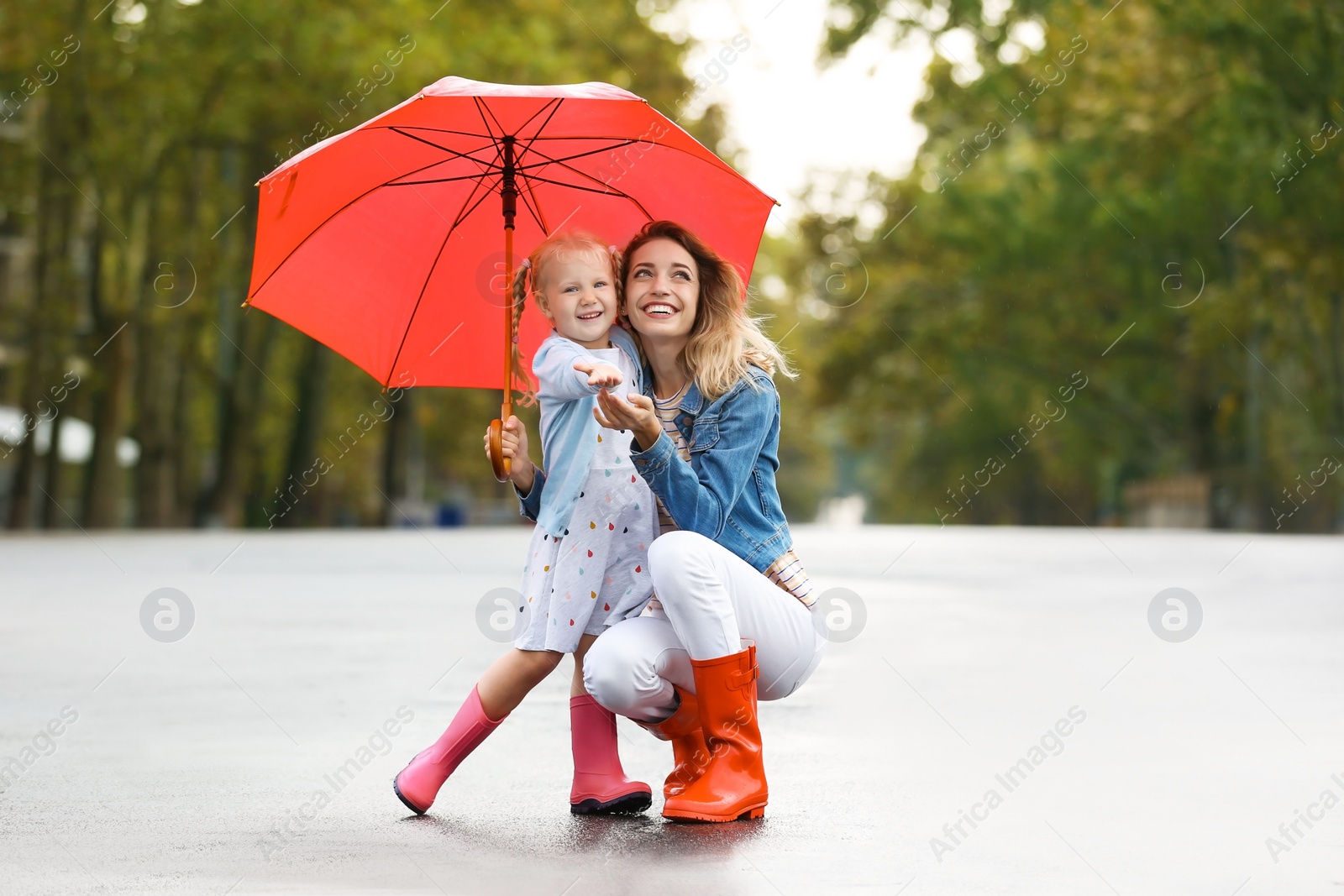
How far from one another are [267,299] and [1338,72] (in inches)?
780

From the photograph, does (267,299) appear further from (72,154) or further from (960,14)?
(960,14)

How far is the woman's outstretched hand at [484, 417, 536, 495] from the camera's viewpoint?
4992 mm

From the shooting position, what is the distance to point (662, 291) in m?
5.07

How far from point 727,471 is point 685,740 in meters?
0.79

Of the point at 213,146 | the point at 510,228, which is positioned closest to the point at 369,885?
the point at 510,228

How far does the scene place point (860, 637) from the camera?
10977mm

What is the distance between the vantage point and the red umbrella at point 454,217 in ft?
17.5
